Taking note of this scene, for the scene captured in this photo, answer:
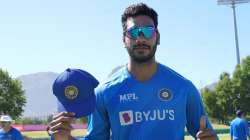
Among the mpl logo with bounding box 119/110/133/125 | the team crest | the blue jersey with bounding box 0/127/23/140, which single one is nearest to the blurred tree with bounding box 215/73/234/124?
the blue jersey with bounding box 0/127/23/140

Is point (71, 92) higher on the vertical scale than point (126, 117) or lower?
higher

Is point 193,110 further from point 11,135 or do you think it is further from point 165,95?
point 11,135

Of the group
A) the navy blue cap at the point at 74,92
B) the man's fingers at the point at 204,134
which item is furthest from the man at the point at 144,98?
the navy blue cap at the point at 74,92

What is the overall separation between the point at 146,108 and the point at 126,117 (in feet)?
0.56

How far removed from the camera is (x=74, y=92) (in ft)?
12.1

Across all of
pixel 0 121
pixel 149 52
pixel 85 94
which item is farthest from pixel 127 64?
pixel 0 121

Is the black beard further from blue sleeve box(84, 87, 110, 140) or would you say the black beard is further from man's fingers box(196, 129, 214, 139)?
man's fingers box(196, 129, 214, 139)

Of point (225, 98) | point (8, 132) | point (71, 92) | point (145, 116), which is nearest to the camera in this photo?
point (71, 92)

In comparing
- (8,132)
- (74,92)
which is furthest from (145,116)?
(8,132)

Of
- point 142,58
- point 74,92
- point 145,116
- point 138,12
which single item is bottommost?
point 145,116

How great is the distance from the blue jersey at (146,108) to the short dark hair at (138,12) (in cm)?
39

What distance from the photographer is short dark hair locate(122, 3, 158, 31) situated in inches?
183

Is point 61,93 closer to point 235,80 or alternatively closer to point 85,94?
point 85,94

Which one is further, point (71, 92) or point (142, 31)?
point (142, 31)
